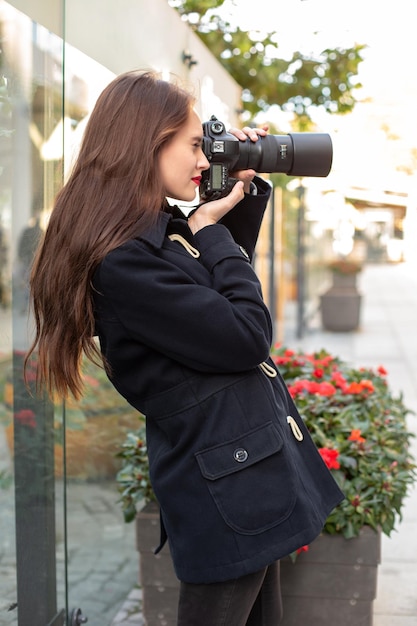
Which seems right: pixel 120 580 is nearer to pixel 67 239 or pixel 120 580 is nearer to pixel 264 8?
pixel 67 239

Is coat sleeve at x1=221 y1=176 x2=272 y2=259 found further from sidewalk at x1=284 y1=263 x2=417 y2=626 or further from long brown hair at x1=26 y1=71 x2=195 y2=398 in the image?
sidewalk at x1=284 y1=263 x2=417 y2=626

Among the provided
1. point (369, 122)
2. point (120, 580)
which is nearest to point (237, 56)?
point (120, 580)

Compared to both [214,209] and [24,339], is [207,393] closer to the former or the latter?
[214,209]

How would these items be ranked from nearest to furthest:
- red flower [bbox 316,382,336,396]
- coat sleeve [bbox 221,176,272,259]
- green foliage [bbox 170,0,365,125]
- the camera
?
the camera < coat sleeve [bbox 221,176,272,259] < red flower [bbox 316,382,336,396] < green foliage [bbox 170,0,365,125]

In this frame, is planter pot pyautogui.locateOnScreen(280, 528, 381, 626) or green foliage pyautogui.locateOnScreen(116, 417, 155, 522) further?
green foliage pyautogui.locateOnScreen(116, 417, 155, 522)

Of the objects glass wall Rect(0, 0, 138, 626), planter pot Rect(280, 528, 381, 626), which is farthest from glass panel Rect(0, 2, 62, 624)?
planter pot Rect(280, 528, 381, 626)

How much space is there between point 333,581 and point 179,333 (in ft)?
4.84

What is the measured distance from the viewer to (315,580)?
9.35ft

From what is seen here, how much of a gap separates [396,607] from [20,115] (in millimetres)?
2313

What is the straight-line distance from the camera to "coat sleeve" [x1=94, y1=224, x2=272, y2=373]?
66.8 inches

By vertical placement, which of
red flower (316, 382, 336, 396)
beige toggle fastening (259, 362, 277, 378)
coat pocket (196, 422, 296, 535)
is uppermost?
beige toggle fastening (259, 362, 277, 378)

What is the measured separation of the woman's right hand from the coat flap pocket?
0.46m

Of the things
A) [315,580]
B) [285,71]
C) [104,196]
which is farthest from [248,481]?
[285,71]

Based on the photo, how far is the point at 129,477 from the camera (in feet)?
9.83
